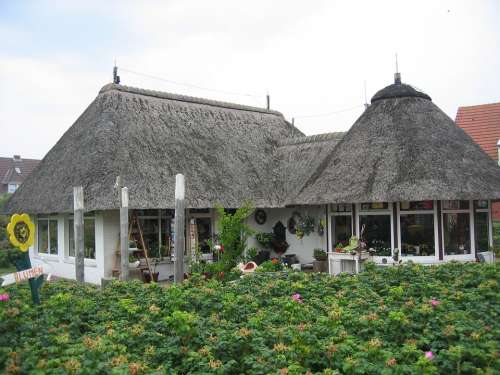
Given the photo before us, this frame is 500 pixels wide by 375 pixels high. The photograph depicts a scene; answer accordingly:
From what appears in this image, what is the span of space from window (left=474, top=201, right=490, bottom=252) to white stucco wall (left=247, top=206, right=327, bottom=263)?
4.30 meters

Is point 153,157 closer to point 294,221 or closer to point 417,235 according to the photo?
point 294,221

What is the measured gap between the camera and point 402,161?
536 inches

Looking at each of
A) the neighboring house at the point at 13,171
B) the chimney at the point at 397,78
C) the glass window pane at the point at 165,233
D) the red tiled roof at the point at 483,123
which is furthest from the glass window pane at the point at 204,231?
the neighboring house at the point at 13,171

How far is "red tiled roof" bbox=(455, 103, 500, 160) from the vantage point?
73.4 feet

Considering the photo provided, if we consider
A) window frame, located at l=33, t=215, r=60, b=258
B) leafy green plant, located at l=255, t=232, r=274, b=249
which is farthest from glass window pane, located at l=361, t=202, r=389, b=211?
window frame, located at l=33, t=215, r=60, b=258

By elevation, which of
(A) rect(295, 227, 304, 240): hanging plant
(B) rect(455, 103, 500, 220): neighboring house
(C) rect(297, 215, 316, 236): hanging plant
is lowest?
(A) rect(295, 227, 304, 240): hanging plant

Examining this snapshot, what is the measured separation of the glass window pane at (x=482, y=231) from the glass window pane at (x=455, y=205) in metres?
0.46

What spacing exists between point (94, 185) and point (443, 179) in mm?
9057

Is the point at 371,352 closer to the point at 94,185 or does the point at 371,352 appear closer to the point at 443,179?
the point at 443,179

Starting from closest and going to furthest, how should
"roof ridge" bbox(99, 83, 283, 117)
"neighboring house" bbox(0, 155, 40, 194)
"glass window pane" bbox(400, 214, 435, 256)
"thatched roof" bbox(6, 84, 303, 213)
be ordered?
"glass window pane" bbox(400, 214, 435, 256)
"thatched roof" bbox(6, 84, 303, 213)
"roof ridge" bbox(99, 83, 283, 117)
"neighboring house" bbox(0, 155, 40, 194)

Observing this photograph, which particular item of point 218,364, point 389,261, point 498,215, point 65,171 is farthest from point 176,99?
point 218,364

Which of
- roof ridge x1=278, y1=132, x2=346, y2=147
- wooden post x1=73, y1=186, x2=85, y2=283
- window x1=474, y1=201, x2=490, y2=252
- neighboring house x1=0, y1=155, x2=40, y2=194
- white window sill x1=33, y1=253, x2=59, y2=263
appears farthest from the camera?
neighboring house x1=0, y1=155, x2=40, y2=194

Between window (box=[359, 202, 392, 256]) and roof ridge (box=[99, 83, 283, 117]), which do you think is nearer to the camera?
window (box=[359, 202, 392, 256])

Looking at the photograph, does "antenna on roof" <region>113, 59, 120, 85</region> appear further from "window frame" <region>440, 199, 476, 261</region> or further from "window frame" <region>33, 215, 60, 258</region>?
"window frame" <region>440, 199, 476, 261</region>
